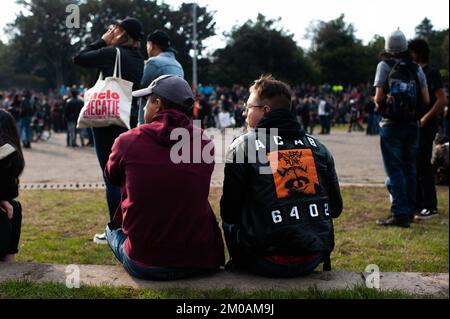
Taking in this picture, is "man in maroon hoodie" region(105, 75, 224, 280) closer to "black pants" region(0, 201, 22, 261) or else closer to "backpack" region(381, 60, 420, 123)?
"black pants" region(0, 201, 22, 261)

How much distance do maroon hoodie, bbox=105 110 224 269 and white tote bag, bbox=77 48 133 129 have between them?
5.07ft

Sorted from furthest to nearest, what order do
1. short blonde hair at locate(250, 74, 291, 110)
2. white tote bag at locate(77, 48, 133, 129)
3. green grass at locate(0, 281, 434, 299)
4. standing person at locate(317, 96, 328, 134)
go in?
standing person at locate(317, 96, 328, 134), white tote bag at locate(77, 48, 133, 129), short blonde hair at locate(250, 74, 291, 110), green grass at locate(0, 281, 434, 299)

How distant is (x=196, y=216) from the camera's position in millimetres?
3182

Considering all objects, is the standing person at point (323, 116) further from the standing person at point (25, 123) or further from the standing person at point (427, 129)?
the standing person at point (427, 129)

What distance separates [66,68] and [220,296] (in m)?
62.8

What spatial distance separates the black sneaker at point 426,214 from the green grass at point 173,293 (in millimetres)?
3618

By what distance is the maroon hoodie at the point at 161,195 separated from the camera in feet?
10.2

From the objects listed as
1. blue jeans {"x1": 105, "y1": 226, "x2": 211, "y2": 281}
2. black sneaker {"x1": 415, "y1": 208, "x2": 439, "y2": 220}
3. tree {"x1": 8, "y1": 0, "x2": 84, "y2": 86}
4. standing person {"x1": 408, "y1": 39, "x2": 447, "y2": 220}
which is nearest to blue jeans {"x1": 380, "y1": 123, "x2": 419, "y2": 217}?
standing person {"x1": 408, "y1": 39, "x2": 447, "y2": 220}

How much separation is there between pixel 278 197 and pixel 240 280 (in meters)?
0.57

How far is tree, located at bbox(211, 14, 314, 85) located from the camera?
53.8 meters

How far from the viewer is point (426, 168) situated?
22.1 feet

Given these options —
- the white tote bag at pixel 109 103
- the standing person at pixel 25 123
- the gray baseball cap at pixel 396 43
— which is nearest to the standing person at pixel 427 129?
the gray baseball cap at pixel 396 43

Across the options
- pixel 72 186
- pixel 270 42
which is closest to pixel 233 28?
pixel 270 42
